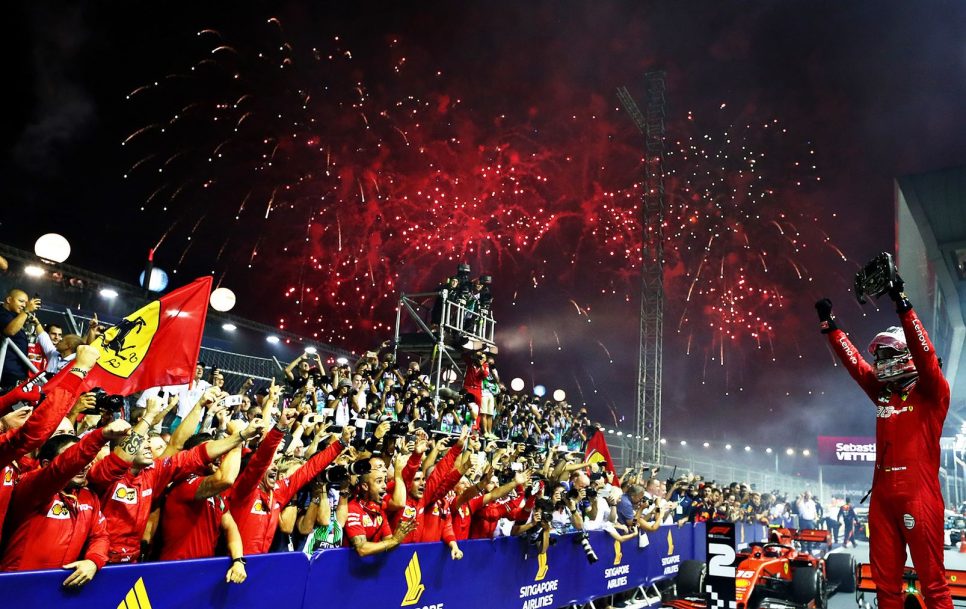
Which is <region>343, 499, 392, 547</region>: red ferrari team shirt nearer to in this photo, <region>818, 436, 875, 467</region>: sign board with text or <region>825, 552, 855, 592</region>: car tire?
<region>825, 552, 855, 592</region>: car tire

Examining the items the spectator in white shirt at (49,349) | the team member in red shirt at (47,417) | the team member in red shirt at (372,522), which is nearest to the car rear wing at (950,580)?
the team member in red shirt at (372,522)

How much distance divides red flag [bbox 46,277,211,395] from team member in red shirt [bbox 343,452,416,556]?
9.05 ft

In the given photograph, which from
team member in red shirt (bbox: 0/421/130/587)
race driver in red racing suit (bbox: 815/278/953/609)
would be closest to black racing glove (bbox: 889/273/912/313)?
race driver in red racing suit (bbox: 815/278/953/609)

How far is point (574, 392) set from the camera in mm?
53281

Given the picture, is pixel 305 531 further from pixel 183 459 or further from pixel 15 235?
pixel 15 235

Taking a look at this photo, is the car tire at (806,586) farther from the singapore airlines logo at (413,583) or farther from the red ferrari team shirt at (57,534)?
the red ferrari team shirt at (57,534)

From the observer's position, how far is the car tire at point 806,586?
9.55m

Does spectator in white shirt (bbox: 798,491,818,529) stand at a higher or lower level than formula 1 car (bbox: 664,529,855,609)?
higher

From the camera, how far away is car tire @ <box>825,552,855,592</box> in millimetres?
11953

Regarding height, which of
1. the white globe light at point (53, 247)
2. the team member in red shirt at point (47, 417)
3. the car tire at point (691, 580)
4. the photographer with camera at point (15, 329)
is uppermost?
the white globe light at point (53, 247)

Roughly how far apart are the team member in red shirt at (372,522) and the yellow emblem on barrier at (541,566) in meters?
2.18

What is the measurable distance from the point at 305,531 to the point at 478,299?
38.6 ft

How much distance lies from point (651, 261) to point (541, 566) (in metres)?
19.0

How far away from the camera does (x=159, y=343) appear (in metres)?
8.07
